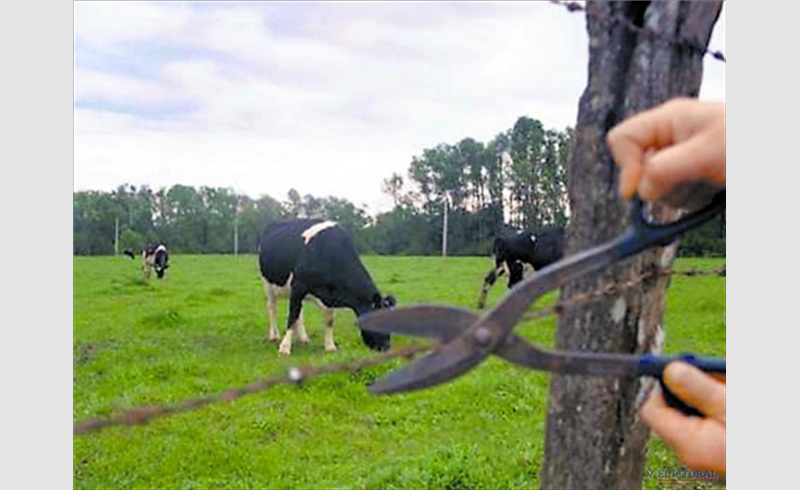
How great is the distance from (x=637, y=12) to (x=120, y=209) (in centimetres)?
3539

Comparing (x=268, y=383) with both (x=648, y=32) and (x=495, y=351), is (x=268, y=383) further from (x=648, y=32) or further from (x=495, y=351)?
(x=648, y=32)

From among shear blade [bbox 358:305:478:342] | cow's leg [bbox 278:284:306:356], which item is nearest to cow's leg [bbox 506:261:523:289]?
cow's leg [bbox 278:284:306:356]

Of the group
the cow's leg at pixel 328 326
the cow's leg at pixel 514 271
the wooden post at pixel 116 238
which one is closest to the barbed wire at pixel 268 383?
the cow's leg at pixel 328 326

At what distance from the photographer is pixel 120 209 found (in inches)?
1395

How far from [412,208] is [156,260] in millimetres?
7933

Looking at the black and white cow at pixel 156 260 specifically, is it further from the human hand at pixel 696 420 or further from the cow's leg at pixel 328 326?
the human hand at pixel 696 420

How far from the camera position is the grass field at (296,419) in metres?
5.63

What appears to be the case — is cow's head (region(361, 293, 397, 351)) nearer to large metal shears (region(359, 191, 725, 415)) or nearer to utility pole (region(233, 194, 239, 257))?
large metal shears (region(359, 191, 725, 415))

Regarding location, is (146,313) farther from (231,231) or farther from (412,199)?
(231,231)

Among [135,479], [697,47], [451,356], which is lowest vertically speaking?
[135,479]

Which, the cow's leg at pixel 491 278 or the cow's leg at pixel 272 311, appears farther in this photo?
the cow's leg at pixel 491 278

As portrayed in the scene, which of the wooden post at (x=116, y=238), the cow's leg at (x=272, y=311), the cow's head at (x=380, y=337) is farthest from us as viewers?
the wooden post at (x=116, y=238)

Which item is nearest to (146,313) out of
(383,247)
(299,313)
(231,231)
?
(299,313)

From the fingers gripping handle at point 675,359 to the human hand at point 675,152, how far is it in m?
0.27
